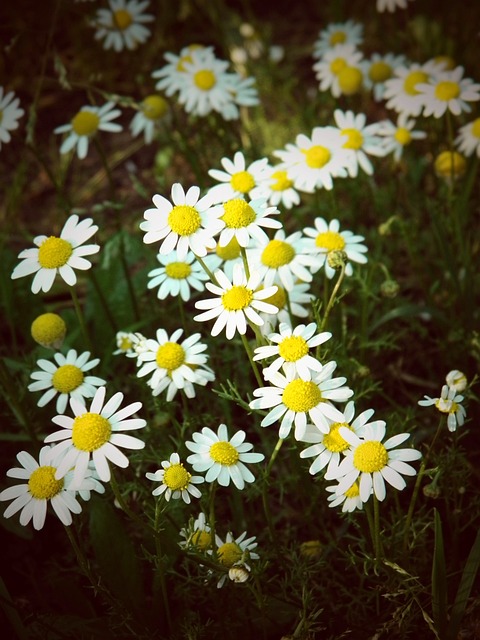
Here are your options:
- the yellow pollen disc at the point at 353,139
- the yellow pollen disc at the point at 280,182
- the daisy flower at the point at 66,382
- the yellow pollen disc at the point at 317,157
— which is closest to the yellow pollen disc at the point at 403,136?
the yellow pollen disc at the point at 353,139

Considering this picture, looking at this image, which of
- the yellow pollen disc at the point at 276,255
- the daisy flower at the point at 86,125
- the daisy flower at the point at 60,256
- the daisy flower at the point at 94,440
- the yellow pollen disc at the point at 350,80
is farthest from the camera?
the yellow pollen disc at the point at 350,80

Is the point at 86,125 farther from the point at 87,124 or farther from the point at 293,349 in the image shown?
the point at 293,349

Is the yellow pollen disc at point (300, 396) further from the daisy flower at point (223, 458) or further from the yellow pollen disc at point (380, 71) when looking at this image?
the yellow pollen disc at point (380, 71)

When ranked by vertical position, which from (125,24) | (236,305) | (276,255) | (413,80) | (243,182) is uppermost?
(125,24)

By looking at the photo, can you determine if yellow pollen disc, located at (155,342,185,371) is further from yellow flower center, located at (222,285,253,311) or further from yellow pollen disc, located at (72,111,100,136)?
yellow pollen disc, located at (72,111,100,136)

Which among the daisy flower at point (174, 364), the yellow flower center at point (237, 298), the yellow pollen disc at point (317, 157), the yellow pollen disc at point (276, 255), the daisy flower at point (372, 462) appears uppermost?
the yellow pollen disc at point (317, 157)

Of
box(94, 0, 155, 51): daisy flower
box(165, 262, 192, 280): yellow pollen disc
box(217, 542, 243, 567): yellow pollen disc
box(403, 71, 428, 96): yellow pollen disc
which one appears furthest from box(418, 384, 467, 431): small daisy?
box(94, 0, 155, 51): daisy flower

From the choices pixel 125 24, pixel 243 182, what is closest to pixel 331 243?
pixel 243 182

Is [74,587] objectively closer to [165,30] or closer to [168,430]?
[168,430]
